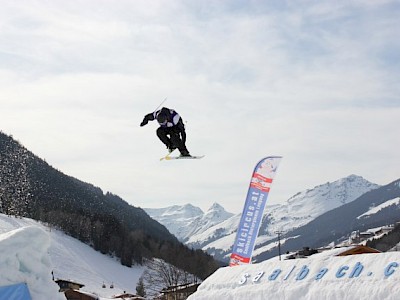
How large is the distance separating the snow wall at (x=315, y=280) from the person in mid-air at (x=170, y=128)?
2951mm

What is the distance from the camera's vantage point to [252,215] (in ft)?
62.6

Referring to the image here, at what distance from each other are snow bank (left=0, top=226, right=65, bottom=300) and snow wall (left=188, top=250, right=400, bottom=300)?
4247mm

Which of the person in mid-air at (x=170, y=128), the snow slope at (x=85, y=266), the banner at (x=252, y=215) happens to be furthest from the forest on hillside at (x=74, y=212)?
the person in mid-air at (x=170, y=128)

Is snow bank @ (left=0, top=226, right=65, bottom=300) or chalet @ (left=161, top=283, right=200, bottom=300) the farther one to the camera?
chalet @ (left=161, top=283, right=200, bottom=300)

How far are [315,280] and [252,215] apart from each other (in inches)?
306

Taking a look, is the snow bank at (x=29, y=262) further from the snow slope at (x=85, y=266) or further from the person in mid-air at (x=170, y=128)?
the snow slope at (x=85, y=266)

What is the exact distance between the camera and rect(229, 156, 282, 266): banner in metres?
19.1

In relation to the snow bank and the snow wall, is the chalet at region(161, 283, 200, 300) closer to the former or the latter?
the snow bank

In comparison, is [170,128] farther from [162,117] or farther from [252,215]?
[252,215]

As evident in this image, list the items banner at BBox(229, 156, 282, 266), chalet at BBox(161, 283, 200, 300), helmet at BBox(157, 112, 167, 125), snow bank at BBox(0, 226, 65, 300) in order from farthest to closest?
chalet at BBox(161, 283, 200, 300)
banner at BBox(229, 156, 282, 266)
snow bank at BBox(0, 226, 65, 300)
helmet at BBox(157, 112, 167, 125)

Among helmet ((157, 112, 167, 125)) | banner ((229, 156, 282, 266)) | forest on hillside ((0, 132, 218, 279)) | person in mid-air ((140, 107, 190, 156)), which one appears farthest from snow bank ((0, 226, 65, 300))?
forest on hillside ((0, 132, 218, 279))

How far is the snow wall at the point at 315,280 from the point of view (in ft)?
33.9

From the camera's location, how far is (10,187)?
131m

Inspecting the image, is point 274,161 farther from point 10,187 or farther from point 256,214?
point 10,187
